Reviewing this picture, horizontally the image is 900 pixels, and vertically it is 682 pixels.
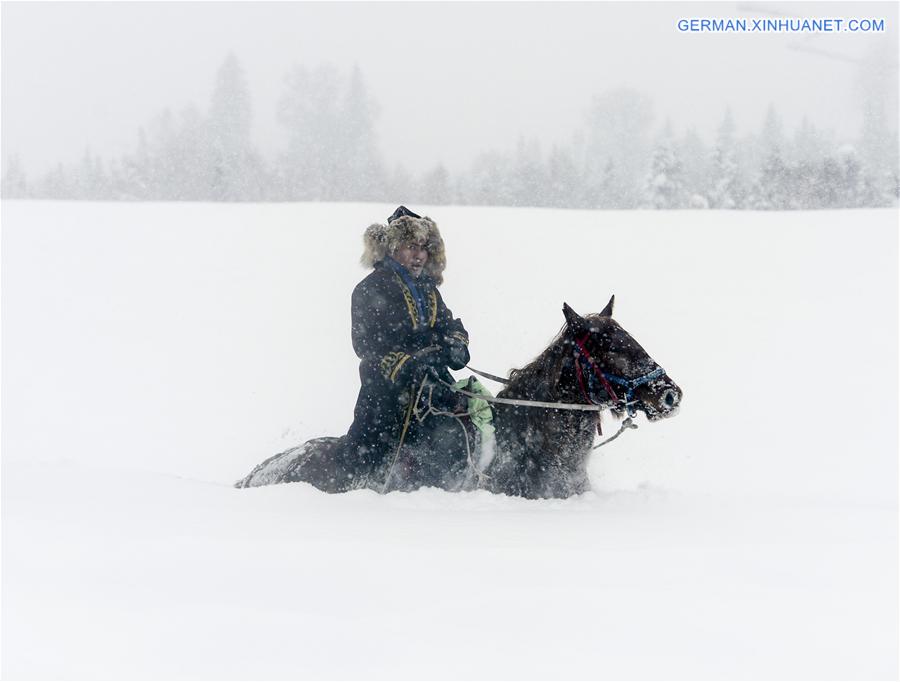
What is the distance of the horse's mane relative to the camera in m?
5.03

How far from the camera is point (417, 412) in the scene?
17.7ft

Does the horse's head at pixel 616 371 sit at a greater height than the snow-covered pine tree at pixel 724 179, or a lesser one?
lesser

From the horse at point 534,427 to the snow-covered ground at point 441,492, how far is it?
0.36 m

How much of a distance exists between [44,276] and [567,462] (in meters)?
15.6

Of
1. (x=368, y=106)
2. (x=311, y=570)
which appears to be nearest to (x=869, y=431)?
(x=311, y=570)

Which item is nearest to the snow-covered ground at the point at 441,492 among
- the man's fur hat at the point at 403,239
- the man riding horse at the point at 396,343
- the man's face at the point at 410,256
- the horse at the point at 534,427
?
the horse at the point at 534,427

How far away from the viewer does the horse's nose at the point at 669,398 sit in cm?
445

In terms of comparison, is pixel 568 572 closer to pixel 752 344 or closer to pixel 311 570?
pixel 311 570

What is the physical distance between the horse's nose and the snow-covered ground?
60cm

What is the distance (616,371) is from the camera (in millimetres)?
4664

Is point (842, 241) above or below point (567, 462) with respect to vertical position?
above

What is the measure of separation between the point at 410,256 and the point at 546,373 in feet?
4.77

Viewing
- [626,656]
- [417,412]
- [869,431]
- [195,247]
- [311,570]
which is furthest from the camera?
[195,247]

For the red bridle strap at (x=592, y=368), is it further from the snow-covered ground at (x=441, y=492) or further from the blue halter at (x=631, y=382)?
the snow-covered ground at (x=441, y=492)
